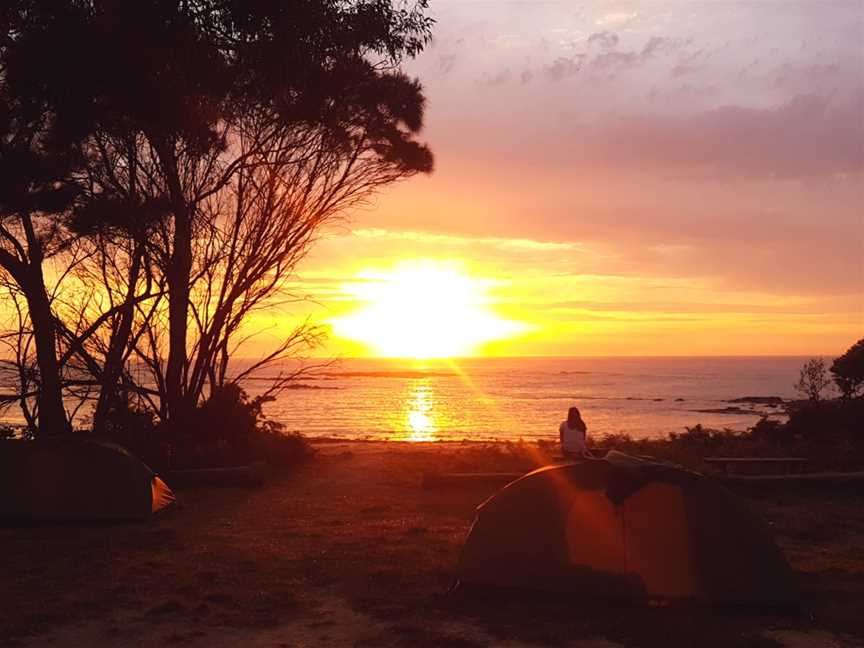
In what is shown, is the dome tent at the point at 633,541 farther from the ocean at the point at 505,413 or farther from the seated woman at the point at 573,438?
the ocean at the point at 505,413

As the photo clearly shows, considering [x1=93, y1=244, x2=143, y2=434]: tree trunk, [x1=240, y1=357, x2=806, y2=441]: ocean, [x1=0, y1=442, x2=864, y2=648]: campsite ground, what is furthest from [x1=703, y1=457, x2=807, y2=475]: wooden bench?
[x1=240, y1=357, x2=806, y2=441]: ocean

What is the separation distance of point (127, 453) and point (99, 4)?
6.17 m

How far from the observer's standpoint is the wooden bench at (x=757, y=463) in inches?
648

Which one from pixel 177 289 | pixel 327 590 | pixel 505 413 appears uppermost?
pixel 177 289

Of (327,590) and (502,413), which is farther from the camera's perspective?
(502,413)

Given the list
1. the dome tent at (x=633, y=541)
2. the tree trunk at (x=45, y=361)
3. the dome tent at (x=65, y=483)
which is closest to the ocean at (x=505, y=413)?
the tree trunk at (x=45, y=361)

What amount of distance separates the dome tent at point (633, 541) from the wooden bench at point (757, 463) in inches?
351

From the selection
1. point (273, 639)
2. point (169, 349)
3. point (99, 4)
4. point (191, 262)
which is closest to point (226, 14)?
point (99, 4)

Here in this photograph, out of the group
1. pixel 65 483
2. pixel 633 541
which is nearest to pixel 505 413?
pixel 65 483

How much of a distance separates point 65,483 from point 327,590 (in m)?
5.37

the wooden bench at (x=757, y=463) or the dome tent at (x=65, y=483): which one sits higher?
the dome tent at (x=65, y=483)

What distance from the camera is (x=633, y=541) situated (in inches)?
315

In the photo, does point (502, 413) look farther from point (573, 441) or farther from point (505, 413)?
point (573, 441)

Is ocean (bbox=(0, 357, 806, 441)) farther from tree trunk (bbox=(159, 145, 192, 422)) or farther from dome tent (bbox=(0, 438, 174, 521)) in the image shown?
dome tent (bbox=(0, 438, 174, 521))
